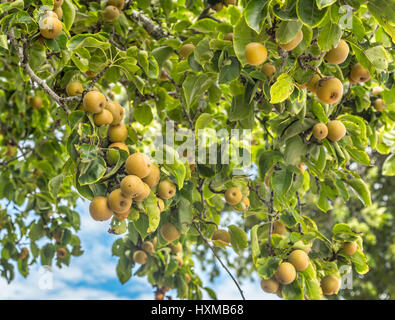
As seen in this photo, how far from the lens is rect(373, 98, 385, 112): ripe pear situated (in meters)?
2.05

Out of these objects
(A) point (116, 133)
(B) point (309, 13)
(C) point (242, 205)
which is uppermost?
(B) point (309, 13)

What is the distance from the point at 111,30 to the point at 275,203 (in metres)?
1.14

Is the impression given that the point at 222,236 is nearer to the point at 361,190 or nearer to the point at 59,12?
the point at 361,190

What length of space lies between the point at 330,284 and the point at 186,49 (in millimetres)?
1159

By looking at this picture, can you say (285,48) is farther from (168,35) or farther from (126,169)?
(168,35)

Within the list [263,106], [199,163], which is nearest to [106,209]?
[199,163]

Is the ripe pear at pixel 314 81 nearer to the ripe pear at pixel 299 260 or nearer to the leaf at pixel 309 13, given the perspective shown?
the leaf at pixel 309 13

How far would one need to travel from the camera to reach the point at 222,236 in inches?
70.9

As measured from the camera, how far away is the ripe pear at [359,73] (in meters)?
1.60

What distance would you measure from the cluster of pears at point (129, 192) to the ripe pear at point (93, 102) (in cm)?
19

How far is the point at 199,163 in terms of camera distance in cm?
165

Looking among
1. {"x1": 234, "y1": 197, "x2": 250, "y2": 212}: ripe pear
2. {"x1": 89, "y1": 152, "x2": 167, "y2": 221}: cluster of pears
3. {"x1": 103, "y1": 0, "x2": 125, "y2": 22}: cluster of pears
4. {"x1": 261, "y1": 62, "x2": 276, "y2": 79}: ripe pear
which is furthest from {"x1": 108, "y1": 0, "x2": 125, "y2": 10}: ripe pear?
{"x1": 234, "y1": 197, "x2": 250, "y2": 212}: ripe pear

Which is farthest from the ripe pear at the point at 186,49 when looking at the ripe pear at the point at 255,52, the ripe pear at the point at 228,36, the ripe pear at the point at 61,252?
the ripe pear at the point at 61,252

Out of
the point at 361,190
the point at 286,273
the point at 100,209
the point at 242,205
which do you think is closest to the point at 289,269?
the point at 286,273
